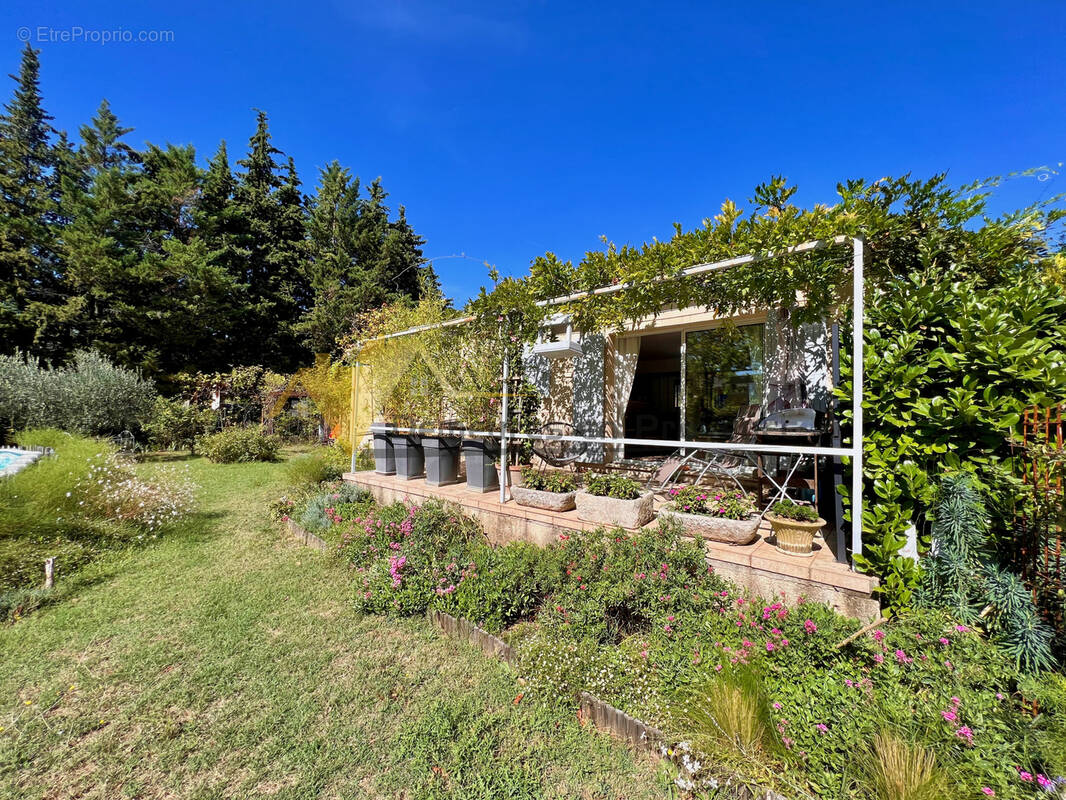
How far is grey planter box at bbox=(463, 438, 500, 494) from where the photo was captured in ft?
15.8

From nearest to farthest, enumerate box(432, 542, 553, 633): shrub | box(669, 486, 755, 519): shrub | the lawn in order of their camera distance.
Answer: the lawn → box(432, 542, 553, 633): shrub → box(669, 486, 755, 519): shrub

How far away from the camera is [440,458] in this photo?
5.23m

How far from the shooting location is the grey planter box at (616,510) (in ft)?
11.0

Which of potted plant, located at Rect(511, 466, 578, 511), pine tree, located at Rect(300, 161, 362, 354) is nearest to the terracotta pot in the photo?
potted plant, located at Rect(511, 466, 578, 511)

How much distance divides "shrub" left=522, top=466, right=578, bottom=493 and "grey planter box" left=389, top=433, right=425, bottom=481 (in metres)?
2.15

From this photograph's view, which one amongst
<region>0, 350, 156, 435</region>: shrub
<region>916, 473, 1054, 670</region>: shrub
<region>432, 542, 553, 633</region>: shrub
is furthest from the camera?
<region>0, 350, 156, 435</region>: shrub

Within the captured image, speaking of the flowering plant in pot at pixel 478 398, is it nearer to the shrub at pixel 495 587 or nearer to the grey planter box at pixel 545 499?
the grey planter box at pixel 545 499

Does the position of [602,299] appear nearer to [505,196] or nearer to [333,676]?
[333,676]

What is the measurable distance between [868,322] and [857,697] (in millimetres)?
2198

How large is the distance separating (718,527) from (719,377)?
3.22 meters

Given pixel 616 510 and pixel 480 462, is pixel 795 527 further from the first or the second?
pixel 480 462

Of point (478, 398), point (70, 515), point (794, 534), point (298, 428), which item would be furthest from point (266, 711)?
point (298, 428)

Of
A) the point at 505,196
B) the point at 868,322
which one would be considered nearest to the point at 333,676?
the point at 868,322

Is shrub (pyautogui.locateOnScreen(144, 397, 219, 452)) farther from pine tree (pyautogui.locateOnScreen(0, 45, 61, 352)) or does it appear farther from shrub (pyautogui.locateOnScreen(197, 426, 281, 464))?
pine tree (pyautogui.locateOnScreen(0, 45, 61, 352))
